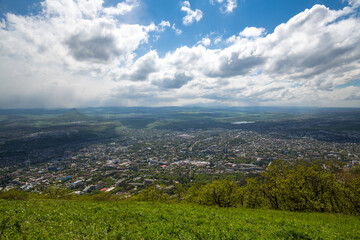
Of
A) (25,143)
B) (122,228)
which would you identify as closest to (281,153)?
(122,228)

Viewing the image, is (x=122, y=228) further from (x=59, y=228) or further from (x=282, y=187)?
(x=282, y=187)

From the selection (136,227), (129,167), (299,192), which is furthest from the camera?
(129,167)

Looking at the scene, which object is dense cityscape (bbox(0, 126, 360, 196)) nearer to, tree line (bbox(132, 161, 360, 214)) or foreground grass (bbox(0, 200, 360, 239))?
tree line (bbox(132, 161, 360, 214))

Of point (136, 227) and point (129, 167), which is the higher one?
point (136, 227)

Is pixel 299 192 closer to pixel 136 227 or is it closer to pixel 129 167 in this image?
pixel 136 227

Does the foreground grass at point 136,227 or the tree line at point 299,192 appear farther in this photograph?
the tree line at point 299,192

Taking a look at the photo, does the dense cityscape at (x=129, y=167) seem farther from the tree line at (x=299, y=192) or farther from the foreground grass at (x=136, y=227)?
the foreground grass at (x=136, y=227)

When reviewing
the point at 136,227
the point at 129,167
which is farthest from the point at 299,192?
the point at 129,167

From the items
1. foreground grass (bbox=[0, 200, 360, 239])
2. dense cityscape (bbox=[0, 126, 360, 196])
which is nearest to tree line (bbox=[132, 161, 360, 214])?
foreground grass (bbox=[0, 200, 360, 239])

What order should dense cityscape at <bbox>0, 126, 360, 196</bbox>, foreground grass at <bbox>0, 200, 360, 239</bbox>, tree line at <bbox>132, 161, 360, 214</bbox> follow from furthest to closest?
dense cityscape at <bbox>0, 126, 360, 196</bbox> < tree line at <bbox>132, 161, 360, 214</bbox> < foreground grass at <bbox>0, 200, 360, 239</bbox>

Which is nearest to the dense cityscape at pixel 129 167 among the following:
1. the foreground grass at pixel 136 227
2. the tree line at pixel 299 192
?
the tree line at pixel 299 192

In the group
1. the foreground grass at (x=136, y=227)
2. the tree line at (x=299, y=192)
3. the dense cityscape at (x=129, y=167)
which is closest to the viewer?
the foreground grass at (x=136, y=227)

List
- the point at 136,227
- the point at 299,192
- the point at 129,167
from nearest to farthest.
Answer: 1. the point at 136,227
2. the point at 299,192
3. the point at 129,167
